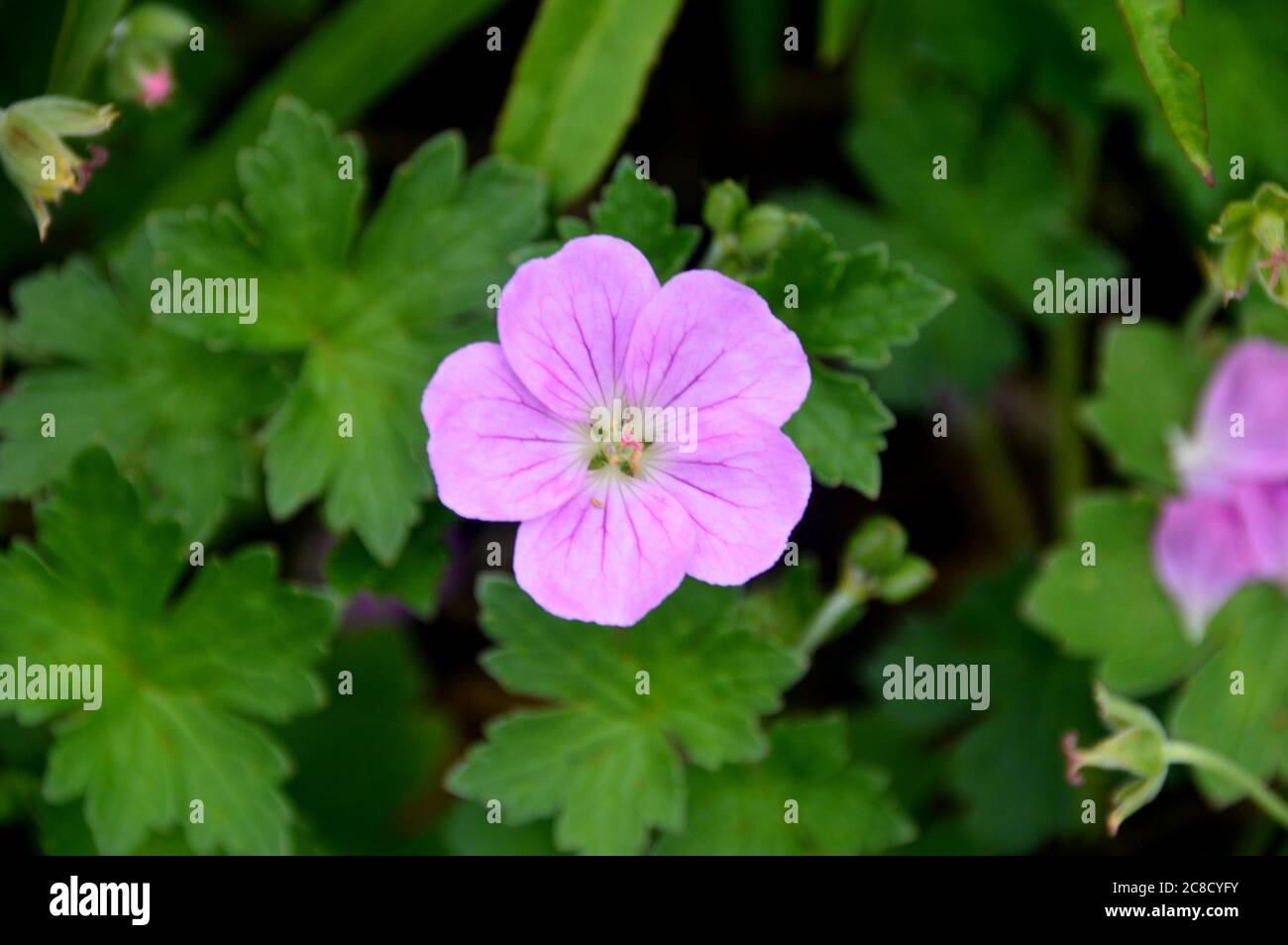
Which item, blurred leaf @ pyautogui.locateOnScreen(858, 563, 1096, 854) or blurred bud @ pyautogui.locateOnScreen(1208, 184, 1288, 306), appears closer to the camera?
blurred bud @ pyautogui.locateOnScreen(1208, 184, 1288, 306)

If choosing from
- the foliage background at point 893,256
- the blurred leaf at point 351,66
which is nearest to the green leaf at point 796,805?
the foliage background at point 893,256

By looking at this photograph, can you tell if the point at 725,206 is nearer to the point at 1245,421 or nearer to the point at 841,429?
the point at 841,429

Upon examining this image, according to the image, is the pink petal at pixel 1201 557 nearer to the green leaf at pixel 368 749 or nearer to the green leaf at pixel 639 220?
the green leaf at pixel 639 220

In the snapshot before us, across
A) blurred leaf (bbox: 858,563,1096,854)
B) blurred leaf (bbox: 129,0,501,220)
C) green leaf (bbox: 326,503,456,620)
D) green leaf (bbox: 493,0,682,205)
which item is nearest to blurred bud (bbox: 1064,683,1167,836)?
blurred leaf (bbox: 858,563,1096,854)

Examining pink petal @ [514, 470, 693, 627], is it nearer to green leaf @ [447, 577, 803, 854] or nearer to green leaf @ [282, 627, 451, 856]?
green leaf @ [447, 577, 803, 854]
